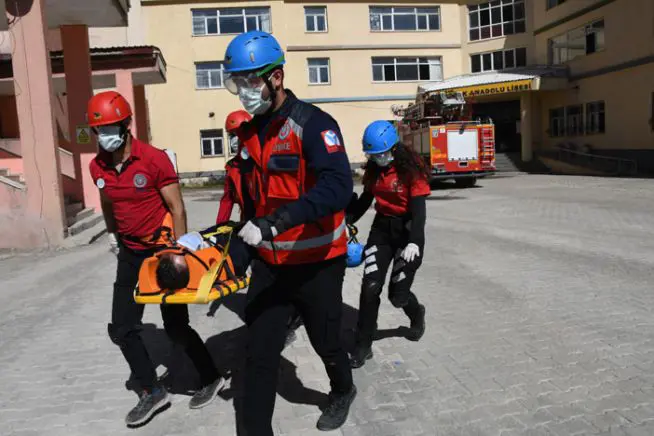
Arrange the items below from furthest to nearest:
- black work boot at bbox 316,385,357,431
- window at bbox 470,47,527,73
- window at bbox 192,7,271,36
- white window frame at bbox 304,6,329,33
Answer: window at bbox 470,47,527,73 → white window frame at bbox 304,6,329,33 → window at bbox 192,7,271,36 → black work boot at bbox 316,385,357,431

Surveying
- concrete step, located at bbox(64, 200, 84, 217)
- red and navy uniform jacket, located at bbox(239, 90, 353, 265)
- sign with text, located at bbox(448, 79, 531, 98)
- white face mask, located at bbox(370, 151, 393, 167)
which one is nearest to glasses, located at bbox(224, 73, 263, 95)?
red and navy uniform jacket, located at bbox(239, 90, 353, 265)

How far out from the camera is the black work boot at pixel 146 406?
3.43 meters

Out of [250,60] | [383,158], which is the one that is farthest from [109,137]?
[383,158]

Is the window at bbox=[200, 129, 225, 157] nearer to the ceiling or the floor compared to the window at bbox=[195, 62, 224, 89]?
nearer to the floor

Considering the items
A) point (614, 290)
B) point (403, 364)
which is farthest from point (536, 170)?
point (403, 364)

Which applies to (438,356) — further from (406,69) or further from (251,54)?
(406,69)

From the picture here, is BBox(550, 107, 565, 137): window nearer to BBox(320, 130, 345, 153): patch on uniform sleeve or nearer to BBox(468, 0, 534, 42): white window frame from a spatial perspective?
BBox(468, 0, 534, 42): white window frame

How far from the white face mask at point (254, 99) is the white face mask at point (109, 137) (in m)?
1.05

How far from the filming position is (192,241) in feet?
8.96

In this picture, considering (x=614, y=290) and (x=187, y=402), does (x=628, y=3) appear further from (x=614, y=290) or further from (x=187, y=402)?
(x=187, y=402)

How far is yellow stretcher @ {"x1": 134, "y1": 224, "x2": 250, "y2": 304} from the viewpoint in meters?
2.60

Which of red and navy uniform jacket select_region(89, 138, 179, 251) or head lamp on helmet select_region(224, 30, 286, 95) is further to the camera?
red and navy uniform jacket select_region(89, 138, 179, 251)

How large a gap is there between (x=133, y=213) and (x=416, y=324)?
99.0 inches

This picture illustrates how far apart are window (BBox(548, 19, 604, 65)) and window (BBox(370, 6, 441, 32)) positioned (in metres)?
6.71
